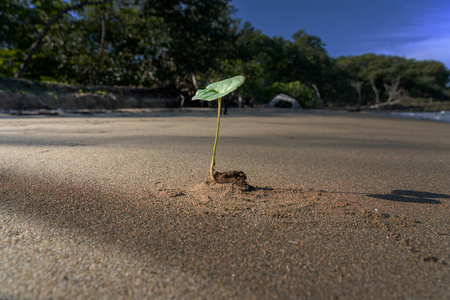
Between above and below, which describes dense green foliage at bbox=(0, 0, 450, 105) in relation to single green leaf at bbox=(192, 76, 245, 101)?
above

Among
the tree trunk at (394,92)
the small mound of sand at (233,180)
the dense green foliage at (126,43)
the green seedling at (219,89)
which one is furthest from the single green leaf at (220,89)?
the tree trunk at (394,92)

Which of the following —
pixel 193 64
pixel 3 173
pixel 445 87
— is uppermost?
pixel 445 87

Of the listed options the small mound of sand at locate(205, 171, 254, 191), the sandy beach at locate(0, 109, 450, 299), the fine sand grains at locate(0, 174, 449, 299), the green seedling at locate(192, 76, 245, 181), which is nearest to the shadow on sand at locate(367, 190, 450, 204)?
the sandy beach at locate(0, 109, 450, 299)

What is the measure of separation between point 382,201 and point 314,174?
1.34 feet

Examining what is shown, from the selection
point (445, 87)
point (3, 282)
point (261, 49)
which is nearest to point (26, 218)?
point (3, 282)

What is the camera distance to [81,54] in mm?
11008

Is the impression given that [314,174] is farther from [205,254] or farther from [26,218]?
[26,218]

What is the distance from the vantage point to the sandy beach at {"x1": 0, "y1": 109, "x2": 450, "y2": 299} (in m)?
0.54

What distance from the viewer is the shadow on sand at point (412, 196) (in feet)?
3.47

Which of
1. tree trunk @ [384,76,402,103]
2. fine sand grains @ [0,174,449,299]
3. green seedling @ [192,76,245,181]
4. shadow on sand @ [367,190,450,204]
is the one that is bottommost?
fine sand grains @ [0,174,449,299]

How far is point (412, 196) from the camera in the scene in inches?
43.6

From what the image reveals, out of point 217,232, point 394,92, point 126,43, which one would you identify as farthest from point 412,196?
point 394,92

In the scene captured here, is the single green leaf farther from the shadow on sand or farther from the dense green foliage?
the dense green foliage

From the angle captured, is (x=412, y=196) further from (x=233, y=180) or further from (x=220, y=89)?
(x=220, y=89)
